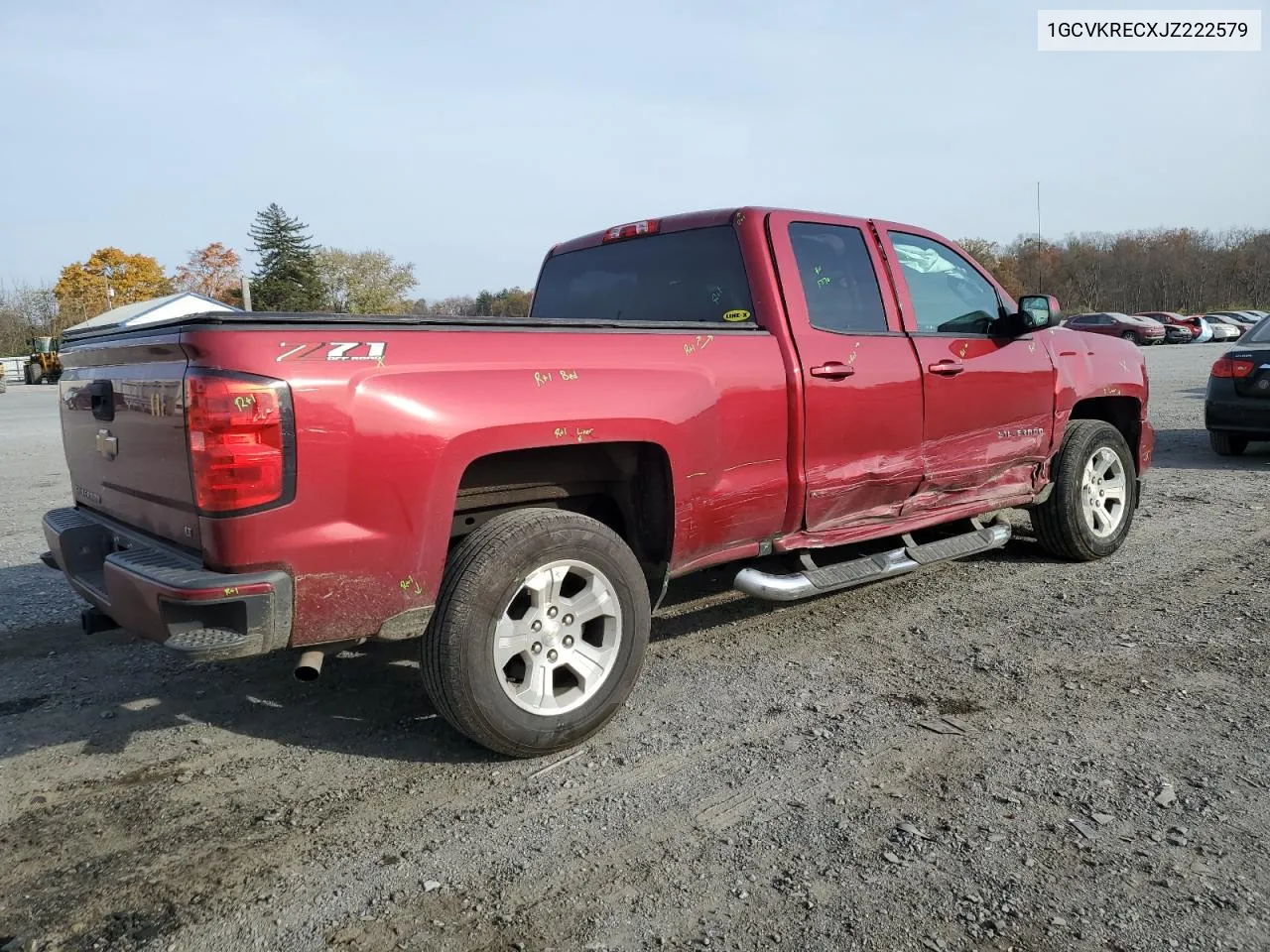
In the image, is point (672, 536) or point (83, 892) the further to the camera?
point (672, 536)

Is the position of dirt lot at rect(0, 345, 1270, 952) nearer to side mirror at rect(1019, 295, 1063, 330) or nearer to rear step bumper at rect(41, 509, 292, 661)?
rear step bumper at rect(41, 509, 292, 661)

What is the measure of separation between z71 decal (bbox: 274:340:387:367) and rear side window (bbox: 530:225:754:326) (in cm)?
145

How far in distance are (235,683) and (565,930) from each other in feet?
7.71

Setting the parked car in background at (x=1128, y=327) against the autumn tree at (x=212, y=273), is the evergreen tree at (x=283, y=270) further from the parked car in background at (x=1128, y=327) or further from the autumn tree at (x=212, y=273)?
the parked car in background at (x=1128, y=327)

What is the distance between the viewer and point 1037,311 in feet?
16.6

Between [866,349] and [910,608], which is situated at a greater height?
[866,349]

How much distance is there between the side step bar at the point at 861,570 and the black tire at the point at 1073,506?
1.57 feet

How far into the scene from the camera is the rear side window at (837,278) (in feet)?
13.9

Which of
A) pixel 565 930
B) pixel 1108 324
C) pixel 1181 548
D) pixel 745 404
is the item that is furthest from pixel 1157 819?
pixel 1108 324

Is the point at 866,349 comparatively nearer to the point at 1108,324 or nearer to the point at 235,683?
the point at 235,683

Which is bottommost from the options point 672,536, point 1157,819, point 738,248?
point 1157,819

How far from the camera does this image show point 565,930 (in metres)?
Result: 2.30

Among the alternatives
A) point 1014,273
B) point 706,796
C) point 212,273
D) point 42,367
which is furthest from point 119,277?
point 706,796

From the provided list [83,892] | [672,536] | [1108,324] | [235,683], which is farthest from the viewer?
[1108,324]
